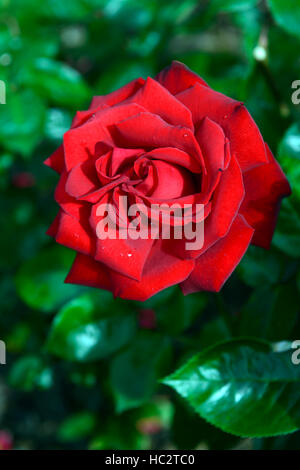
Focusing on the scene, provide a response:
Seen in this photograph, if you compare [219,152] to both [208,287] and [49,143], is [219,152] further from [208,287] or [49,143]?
[49,143]

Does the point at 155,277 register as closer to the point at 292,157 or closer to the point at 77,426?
the point at 292,157

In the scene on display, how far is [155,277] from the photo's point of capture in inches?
17.5

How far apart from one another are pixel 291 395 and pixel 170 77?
0.37 metres

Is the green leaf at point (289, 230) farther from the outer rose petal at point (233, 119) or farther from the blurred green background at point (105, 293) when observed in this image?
the outer rose petal at point (233, 119)

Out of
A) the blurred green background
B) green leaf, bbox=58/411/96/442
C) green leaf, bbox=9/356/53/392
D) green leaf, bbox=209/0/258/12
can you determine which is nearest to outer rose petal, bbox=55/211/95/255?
the blurred green background

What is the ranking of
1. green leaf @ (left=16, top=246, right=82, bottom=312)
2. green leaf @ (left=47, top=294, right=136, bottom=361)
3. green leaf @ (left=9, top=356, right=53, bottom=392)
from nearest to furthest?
A: green leaf @ (left=47, top=294, right=136, bottom=361), green leaf @ (left=16, top=246, right=82, bottom=312), green leaf @ (left=9, top=356, right=53, bottom=392)

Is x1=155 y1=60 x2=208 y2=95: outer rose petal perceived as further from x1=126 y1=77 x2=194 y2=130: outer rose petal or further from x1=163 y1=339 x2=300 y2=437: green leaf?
x1=163 y1=339 x2=300 y2=437: green leaf

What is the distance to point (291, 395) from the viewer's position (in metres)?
0.55

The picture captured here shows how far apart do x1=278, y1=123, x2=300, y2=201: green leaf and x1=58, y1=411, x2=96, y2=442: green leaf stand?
0.75 meters

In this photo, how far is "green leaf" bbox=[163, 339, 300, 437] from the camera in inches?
20.4

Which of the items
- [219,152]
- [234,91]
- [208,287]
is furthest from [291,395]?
[234,91]

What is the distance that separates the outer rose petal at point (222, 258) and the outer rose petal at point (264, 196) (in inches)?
1.5

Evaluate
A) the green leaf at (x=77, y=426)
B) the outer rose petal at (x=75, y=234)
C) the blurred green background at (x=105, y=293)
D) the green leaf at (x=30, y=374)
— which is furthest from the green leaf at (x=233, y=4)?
the green leaf at (x=77, y=426)

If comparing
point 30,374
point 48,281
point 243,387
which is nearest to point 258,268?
point 243,387
